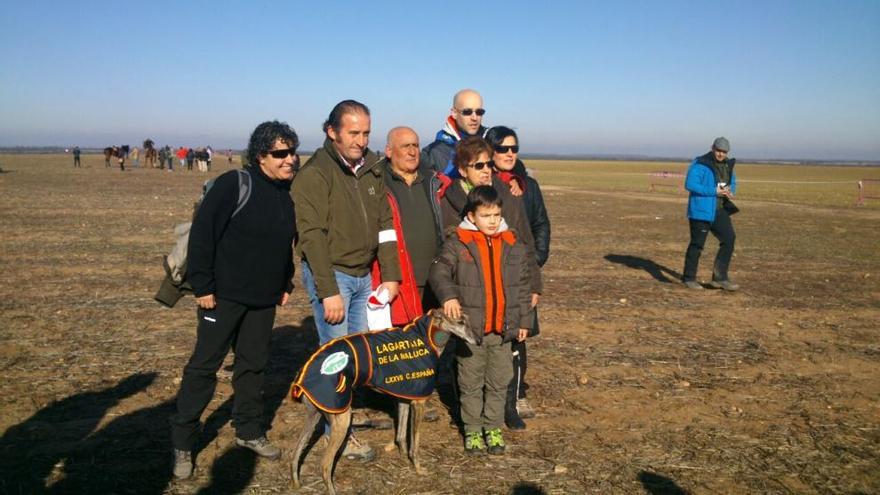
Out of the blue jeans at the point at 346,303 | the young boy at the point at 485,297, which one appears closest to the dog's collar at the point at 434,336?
the young boy at the point at 485,297

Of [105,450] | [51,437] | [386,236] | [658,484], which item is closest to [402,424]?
[386,236]

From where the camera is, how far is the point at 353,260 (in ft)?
14.2

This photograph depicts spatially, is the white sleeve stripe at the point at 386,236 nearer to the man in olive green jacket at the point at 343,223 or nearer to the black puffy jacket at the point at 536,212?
the man in olive green jacket at the point at 343,223

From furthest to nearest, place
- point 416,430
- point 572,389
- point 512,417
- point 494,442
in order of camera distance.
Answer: point 572,389, point 512,417, point 494,442, point 416,430

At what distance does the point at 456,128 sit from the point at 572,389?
266 cm

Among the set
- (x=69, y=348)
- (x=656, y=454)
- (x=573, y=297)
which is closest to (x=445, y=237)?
(x=656, y=454)

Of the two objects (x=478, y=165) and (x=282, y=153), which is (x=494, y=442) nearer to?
(x=478, y=165)

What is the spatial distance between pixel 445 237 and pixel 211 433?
2.34 metres

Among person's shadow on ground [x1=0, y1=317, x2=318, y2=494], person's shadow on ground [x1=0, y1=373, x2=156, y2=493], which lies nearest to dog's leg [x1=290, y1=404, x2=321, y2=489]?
person's shadow on ground [x1=0, y1=317, x2=318, y2=494]

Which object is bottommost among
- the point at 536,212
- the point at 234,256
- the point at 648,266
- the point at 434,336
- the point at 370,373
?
the point at 648,266

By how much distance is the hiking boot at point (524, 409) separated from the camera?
5344 millimetres

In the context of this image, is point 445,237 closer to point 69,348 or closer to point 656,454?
point 656,454

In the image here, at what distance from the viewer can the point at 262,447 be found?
4.48m

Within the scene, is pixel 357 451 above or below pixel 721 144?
below
